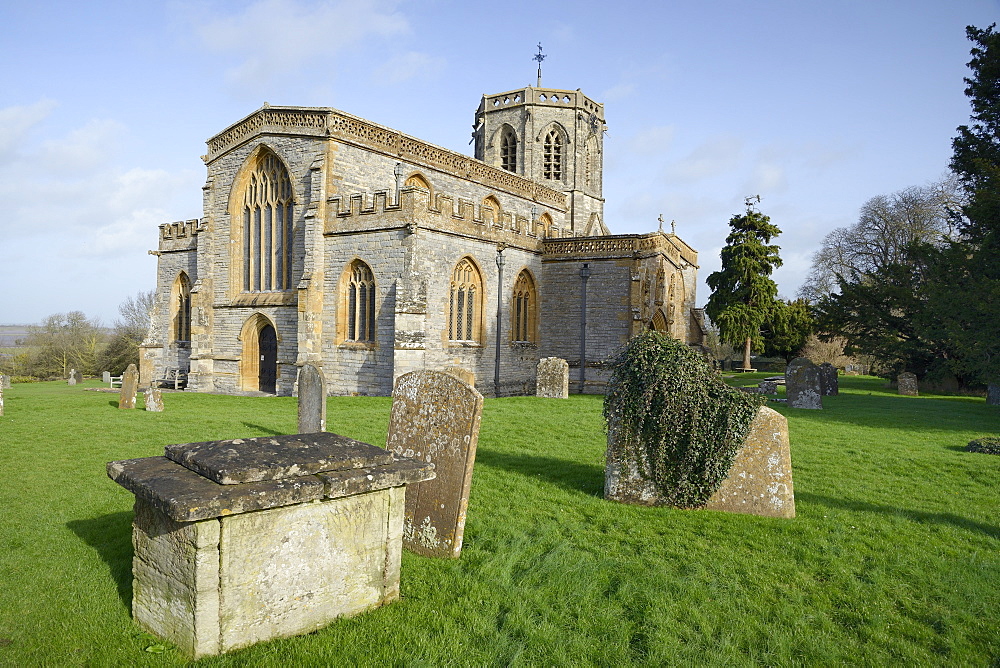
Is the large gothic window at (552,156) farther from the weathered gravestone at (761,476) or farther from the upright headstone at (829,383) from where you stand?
the weathered gravestone at (761,476)

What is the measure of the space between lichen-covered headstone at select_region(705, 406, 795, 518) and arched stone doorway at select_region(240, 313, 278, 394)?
18.0 m

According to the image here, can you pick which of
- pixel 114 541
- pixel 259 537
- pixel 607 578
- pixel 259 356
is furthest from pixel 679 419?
pixel 259 356

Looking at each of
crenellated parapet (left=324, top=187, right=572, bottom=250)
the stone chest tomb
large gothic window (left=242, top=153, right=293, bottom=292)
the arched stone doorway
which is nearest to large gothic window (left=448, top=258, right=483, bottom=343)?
crenellated parapet (left=324, top=187, right=572, bottom=250)

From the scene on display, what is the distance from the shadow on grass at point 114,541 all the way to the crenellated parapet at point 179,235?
20.9m

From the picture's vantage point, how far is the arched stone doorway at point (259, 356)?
21.1m

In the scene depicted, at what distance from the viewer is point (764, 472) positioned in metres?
6.12

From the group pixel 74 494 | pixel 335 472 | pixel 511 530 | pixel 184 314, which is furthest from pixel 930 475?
pixel 184 314

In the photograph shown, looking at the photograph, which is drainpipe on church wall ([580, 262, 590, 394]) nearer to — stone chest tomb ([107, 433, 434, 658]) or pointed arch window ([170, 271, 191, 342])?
pointed arch window ([170, 271, 191, 342])

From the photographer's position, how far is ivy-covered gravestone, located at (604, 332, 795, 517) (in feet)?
19.9

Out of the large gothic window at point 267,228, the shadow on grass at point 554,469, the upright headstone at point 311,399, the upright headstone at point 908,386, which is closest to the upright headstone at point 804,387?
the upright headstone at point 908,386

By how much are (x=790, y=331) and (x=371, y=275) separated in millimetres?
27500

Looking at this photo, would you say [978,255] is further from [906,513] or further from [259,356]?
[259,356]

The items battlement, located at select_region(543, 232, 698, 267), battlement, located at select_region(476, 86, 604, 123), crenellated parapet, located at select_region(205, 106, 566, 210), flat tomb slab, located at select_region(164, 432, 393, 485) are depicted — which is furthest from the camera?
battlement, located at select_region(476, 86, 604, 123)

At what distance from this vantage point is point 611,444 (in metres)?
6.59
